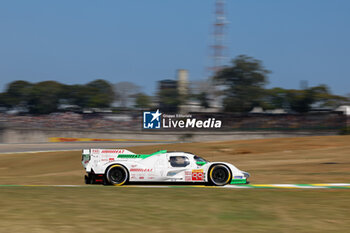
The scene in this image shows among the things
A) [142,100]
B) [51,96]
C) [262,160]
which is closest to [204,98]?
[142,100]

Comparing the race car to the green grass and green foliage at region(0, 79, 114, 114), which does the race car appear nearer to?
the green grass

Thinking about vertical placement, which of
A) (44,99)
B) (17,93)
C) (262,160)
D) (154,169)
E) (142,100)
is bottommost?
(154,169)

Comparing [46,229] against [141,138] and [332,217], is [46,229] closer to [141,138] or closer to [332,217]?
[332,217]

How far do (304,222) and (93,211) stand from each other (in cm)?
368

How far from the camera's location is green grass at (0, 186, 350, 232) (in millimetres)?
7426

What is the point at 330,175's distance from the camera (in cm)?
1662

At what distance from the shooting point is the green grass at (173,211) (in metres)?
7.43

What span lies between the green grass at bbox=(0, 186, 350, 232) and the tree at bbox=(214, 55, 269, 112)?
7407 cm

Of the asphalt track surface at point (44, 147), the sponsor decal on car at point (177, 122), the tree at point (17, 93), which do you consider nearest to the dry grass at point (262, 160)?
the asphalt track surface at point (44, 147)

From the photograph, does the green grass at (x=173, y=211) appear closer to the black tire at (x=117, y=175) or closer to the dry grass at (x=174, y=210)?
the dry grass at (x=174, y=210)

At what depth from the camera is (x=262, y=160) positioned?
2509 centimetres

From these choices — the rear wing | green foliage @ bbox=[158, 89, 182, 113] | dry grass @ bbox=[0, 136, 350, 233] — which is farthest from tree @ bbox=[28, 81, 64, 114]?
dry grass @ bbox=[0, 136, 350, 233]

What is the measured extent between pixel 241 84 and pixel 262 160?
215 feet

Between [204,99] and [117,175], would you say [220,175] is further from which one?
[204,99]
